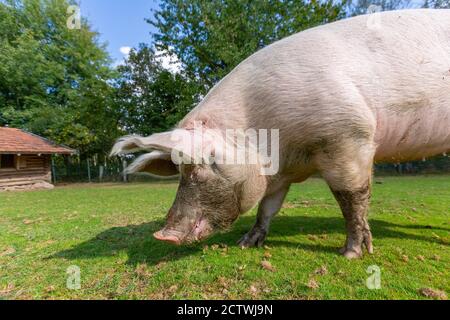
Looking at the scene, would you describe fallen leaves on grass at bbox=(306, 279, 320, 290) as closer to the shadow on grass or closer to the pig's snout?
the shadow on grass

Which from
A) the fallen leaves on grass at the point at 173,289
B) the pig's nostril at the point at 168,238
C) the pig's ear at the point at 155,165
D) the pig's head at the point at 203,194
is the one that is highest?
the pig's ear at the point at 155,165

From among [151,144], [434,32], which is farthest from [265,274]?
[434,32]

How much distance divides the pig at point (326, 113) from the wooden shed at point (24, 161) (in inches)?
748

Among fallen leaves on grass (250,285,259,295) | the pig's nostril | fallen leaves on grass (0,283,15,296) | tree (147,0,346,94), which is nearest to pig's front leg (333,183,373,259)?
fallen leaves on grass (250,285,259,295)

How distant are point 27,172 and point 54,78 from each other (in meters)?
12.0

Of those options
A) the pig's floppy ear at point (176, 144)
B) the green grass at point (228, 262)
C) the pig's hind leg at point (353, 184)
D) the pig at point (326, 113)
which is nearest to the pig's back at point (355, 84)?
the pig at point (326, 113)

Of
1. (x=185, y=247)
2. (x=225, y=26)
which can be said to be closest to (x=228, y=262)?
(x=185, y=247)

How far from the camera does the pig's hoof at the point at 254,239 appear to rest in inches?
152

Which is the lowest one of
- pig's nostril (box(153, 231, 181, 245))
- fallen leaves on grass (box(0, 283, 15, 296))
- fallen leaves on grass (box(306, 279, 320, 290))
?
fallen leaves on grass (box(0, 283, 15, 296))

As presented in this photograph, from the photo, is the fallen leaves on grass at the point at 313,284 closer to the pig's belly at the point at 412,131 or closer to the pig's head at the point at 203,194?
the pig's head at the point at 203,194

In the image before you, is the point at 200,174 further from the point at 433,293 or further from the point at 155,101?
the point at 155,101

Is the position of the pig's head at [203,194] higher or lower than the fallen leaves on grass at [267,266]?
higher

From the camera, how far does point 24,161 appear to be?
774 inches

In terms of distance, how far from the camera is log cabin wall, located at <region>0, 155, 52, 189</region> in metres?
18.2
